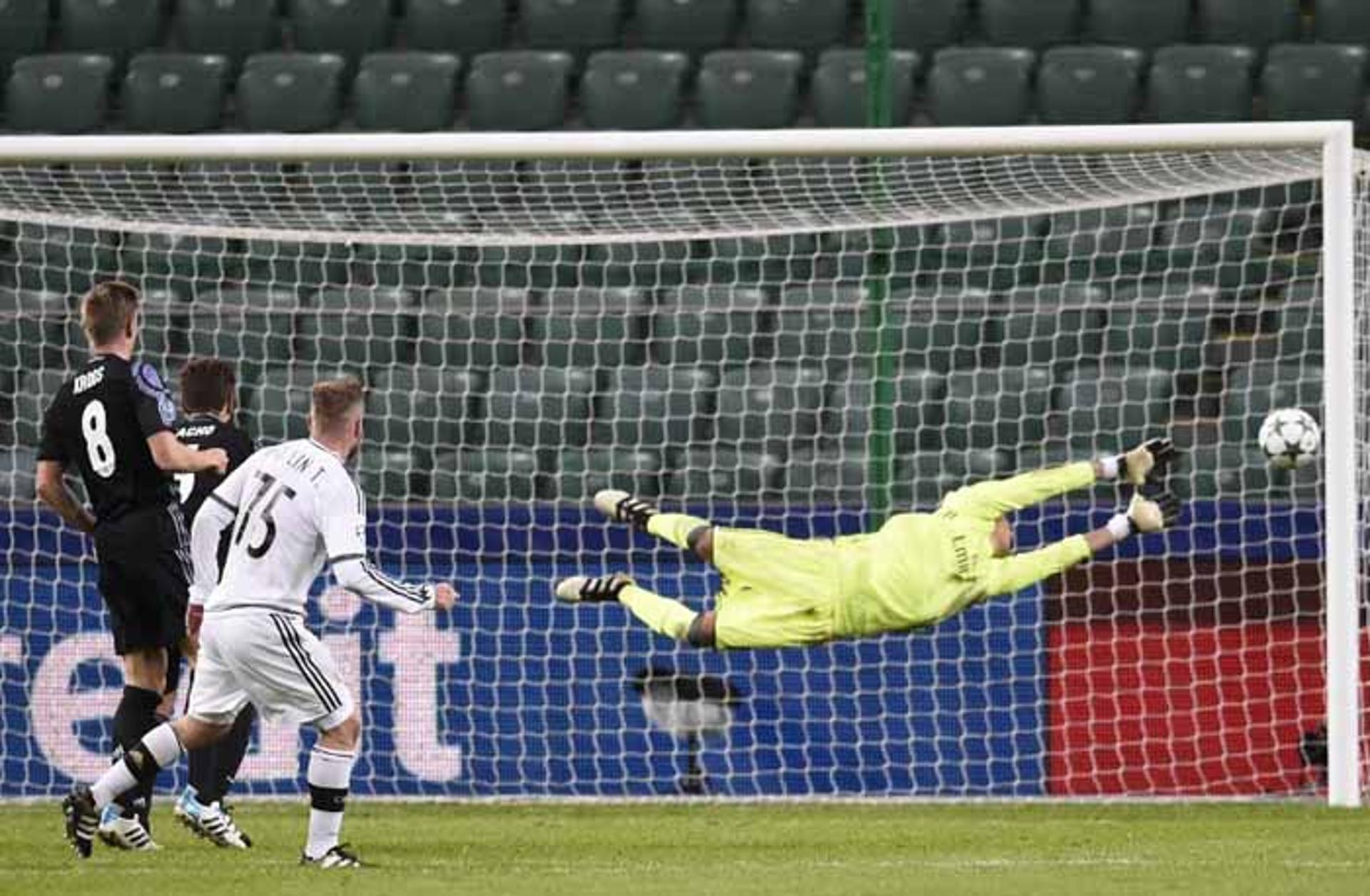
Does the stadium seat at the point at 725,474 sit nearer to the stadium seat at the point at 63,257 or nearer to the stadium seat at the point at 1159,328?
the stadium seat at the point at 1159,328

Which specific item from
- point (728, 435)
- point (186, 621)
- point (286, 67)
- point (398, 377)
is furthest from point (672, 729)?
point (286, 67)

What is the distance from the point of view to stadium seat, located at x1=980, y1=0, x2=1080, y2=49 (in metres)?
13.3

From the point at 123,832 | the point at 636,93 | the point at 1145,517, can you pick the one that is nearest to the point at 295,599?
the point at 123,832

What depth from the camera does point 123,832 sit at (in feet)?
23.9

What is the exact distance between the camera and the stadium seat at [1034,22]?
13320mm

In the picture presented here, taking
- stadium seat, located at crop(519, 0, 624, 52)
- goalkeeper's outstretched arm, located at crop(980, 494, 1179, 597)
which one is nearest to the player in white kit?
goalkeeper's outstretched arm, located at crop(980, 494, 1179, 597)

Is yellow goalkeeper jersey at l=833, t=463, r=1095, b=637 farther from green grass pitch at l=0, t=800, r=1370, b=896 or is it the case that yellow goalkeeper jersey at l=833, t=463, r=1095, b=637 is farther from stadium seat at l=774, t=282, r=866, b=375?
stadium seat at l=774, t=282, r=866, b=375

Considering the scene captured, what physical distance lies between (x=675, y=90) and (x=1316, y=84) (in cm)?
317

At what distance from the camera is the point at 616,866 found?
686 centimetres

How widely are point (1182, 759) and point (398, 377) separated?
3.72 meters

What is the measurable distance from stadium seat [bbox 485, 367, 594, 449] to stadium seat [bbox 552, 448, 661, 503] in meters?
0.12

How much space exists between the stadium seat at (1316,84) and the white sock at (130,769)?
7512mm

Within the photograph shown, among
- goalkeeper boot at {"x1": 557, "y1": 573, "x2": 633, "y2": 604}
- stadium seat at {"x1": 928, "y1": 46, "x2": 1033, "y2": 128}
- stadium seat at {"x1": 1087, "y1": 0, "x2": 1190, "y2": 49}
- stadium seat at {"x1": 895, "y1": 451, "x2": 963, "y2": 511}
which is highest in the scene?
stadium seat at {"x1": 1087, "y1": 0, "x2": 1190, "y2": 49}

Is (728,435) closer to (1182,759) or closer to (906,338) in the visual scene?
(906,338)
